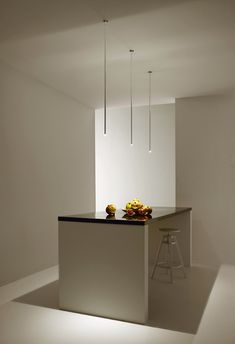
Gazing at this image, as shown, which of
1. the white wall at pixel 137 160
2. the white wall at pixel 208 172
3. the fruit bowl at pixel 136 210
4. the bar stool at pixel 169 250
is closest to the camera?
the fruit bowl at pixel 136 210

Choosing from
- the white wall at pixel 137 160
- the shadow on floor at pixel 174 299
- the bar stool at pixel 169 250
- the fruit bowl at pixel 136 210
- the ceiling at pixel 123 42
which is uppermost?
the ceiling at pixel 123 42

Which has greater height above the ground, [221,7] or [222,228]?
[221,7]

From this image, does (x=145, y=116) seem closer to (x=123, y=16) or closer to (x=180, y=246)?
(x=180, y=246)

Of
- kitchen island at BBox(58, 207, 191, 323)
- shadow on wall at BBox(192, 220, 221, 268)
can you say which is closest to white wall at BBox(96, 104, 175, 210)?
shadow on wall at BBox(192, 220, 221, 268)

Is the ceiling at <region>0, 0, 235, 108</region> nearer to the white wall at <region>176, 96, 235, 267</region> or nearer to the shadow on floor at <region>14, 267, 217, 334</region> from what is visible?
the white wall at <region>176, 96, 235, 267</region>

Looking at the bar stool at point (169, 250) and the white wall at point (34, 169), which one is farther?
the bar stool at point (169, 250)

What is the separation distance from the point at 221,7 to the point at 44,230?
3.54 meters

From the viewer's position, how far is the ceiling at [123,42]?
9.23ft

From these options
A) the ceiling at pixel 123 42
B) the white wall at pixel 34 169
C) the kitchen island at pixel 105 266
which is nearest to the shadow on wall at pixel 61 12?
the ceiling at pixel 123 42

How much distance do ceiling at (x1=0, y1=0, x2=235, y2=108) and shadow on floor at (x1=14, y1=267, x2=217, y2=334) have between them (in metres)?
2.59

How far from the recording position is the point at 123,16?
9.63 feet

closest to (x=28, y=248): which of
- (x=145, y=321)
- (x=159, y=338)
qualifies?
(x=145, y=321)

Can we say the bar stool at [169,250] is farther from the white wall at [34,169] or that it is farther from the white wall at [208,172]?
the white wall at [34,169]

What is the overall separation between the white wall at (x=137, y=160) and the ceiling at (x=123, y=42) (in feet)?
6.31
